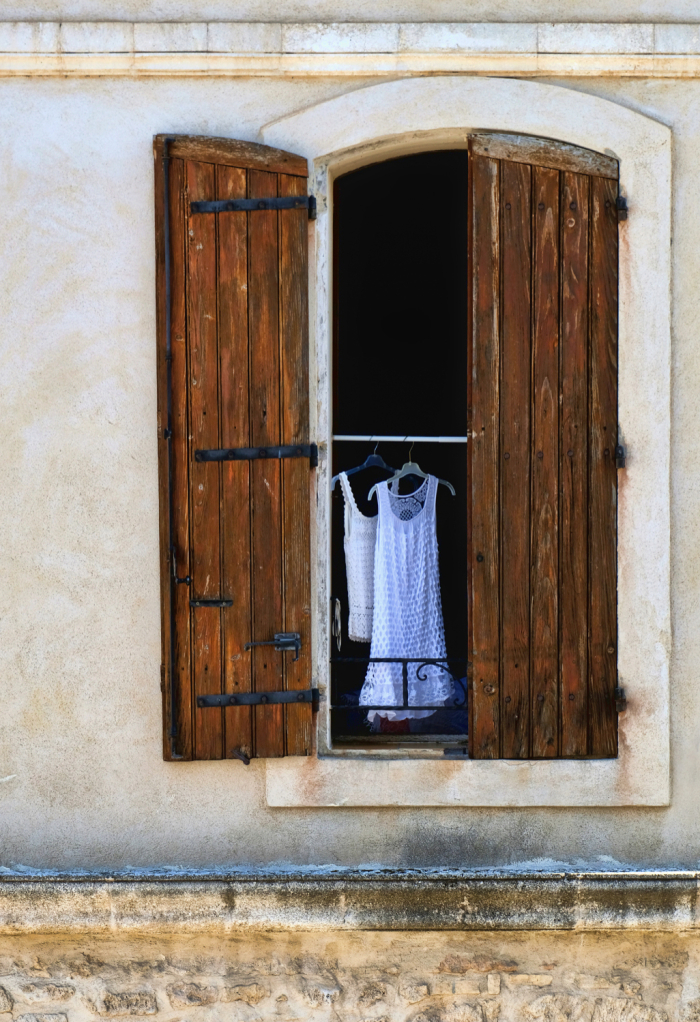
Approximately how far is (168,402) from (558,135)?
167cm

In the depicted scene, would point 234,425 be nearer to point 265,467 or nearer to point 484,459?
point 265,467

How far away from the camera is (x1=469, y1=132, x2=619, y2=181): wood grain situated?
4.09 meters

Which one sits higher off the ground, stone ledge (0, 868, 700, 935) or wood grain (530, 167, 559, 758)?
wood grain (530, 167, 559, 758)

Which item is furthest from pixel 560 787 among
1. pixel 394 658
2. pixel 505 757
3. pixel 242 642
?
pixel 242 642

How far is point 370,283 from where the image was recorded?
231 inches

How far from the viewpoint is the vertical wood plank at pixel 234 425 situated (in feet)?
13.2

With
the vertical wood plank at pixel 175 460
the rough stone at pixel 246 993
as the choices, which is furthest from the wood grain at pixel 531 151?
the rough stone at pixel 246 993

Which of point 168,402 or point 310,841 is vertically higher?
point 168,402

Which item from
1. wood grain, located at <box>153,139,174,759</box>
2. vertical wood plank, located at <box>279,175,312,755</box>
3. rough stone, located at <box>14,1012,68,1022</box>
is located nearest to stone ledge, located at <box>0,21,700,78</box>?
wood grain, located at <box>153,139,174,759</box>

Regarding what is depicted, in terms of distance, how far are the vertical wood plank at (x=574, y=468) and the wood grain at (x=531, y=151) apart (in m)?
0.05

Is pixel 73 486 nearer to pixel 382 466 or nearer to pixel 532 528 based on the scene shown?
pixel 382 466

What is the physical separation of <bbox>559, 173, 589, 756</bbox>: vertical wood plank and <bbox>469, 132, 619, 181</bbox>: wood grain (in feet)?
0.15

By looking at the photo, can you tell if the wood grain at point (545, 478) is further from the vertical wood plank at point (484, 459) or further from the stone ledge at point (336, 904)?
the stone ledge at point (336, 904)

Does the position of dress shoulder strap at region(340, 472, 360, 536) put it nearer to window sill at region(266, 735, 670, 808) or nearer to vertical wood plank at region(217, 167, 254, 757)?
vertical wood plank at region(217, 167, 254, 757)
